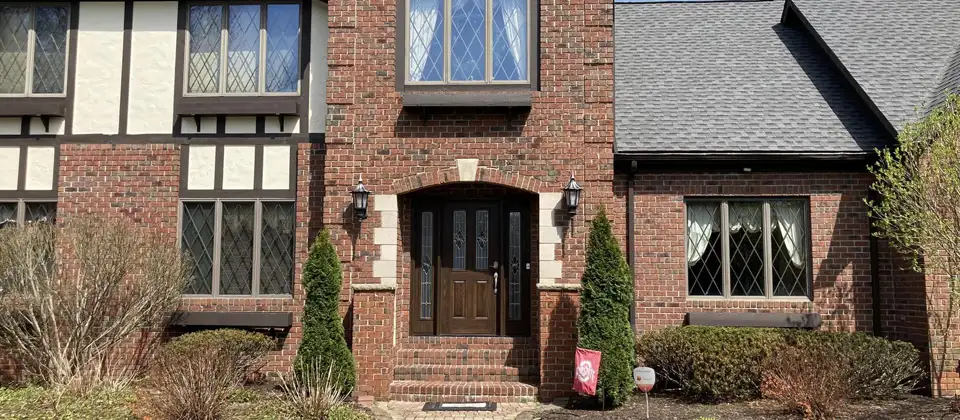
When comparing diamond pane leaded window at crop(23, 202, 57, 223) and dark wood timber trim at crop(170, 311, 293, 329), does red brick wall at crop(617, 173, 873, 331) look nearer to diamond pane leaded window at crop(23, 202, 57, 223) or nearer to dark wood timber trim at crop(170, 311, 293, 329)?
dark wood timber trim at crop(170, 311, 293, 329)

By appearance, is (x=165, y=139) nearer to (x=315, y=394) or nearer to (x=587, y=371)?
(x=315, y=394)

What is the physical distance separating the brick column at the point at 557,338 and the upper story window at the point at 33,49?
7.65 m

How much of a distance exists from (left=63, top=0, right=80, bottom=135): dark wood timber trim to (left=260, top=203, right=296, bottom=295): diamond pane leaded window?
312 cm

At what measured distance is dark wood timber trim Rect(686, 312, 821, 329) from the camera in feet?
29.9

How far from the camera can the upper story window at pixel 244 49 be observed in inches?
380

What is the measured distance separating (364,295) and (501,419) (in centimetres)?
236

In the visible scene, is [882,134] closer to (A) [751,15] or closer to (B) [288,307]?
(A) [751,15]

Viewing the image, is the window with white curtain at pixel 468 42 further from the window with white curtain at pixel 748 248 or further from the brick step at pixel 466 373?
the brick step at pixel 466 373

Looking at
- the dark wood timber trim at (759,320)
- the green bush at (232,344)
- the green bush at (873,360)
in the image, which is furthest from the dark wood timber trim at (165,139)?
the green bush at (873,360)

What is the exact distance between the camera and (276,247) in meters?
9.55

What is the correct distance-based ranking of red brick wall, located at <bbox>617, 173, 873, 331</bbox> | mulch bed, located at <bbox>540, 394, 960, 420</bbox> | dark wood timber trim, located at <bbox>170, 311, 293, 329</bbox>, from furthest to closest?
red brick wall, located at <bbox>617, 173, 873, 331</bbox>, dark wood timber trim, located at <bbox>170, 311, 293, 329</bbox>, mulch bed, located at <bbox>540, 394, 960, 420</bbox>

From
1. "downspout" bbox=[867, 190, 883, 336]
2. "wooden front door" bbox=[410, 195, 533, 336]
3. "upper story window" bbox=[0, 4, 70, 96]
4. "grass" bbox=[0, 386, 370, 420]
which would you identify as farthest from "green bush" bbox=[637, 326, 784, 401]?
"upper story window" bbox=[0, 4, 70, 96]

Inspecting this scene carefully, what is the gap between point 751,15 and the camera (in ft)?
41.3

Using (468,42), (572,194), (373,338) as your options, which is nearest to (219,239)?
(373,338)
